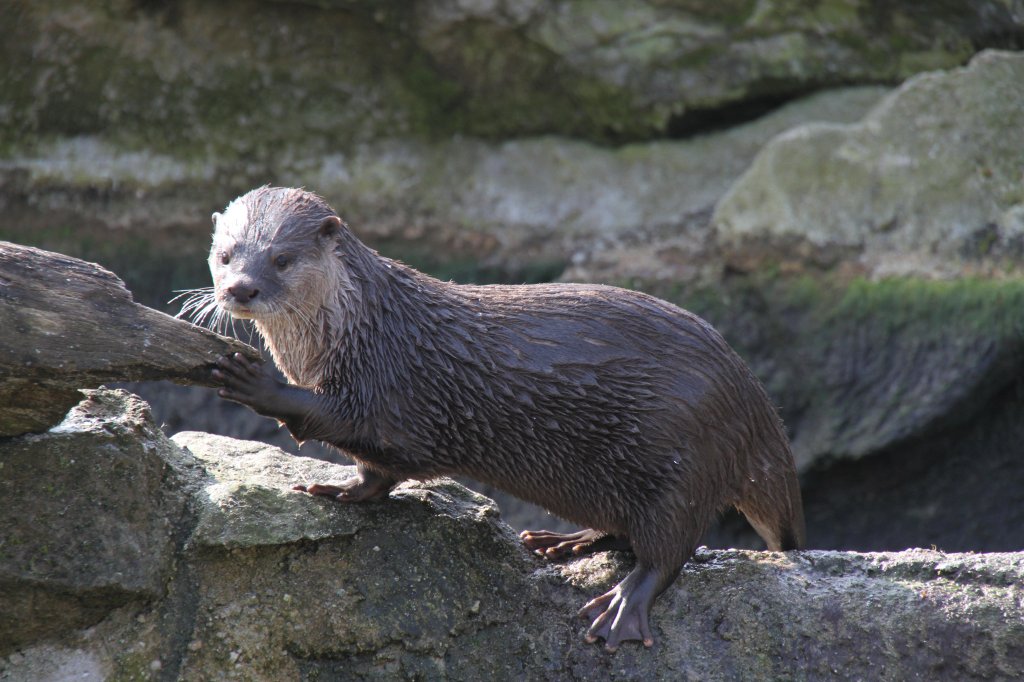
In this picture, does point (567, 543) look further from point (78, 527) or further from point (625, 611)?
point (78, 527)

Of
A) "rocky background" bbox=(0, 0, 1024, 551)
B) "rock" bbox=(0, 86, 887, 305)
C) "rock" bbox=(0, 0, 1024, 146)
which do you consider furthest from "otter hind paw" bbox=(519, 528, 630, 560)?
"rock" bbox=(0, 0, 1024, 146)

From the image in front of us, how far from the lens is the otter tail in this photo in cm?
313

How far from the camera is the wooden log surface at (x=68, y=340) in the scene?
240 cm

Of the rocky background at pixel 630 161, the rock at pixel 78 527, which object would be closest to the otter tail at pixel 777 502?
the rock at pixel 78 527

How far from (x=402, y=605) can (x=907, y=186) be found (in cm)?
308

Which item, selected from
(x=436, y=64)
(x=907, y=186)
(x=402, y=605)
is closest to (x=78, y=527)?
(x=402, y=605)

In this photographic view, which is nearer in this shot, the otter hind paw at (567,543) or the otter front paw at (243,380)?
the otter front paw at (243,380)

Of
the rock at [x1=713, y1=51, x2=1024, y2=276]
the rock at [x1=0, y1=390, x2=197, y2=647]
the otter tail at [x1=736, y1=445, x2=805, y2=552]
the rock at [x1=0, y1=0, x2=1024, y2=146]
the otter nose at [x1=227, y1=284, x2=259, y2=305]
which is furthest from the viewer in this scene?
the rock at [x1=0, y1=0, x2=1024, y2=146]

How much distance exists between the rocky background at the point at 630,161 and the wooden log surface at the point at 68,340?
2.56 metres

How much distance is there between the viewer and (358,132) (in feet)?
18.4

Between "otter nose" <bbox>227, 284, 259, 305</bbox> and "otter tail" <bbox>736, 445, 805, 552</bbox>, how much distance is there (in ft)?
4.46

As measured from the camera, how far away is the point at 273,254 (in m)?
2.89

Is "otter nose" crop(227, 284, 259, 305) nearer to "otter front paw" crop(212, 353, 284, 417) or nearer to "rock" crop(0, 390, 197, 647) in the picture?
"otter front paw" crop(212, 353, 284, 417)

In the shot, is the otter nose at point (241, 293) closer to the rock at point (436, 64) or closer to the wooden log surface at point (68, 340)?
the wooden log surface at point (68, 340)
